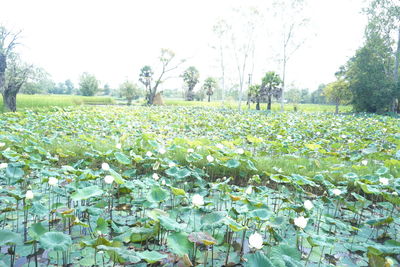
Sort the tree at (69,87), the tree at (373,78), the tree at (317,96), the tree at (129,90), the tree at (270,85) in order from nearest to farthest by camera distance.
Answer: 1. the tree at (373,78)
2. the tree at (270,85)
3. the tree at (129,90)
4. the tree at (317,96)
5. the tree at (69,87)

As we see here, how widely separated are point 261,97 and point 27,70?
19.9m

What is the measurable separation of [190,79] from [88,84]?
61.9 feet

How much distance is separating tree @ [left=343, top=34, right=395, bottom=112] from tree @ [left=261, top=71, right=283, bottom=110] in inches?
292

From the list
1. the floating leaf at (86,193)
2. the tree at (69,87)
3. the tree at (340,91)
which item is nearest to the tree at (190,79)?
the tree at (340,91)

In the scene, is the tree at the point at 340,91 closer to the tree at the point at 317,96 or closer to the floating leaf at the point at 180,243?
the floating leaf at the point at 180,243

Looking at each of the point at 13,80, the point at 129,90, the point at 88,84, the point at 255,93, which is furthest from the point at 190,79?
the point at 13,80

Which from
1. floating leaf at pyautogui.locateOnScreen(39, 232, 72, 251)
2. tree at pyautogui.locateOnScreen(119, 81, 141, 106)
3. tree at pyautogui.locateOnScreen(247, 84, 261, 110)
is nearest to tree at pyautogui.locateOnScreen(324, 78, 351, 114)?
tree at pyautogui.locateOnScreen(247, 84, 261, 110)

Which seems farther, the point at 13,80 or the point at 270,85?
the point at 270,85

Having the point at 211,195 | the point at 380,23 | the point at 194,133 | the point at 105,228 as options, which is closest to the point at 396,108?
the point at 380,23

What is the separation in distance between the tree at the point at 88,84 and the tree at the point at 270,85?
28540 millimetres

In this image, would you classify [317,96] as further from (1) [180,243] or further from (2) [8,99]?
(1) [180,243]

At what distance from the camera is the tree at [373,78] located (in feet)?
55.4

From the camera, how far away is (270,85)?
2495 cm

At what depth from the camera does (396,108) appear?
18.7m
